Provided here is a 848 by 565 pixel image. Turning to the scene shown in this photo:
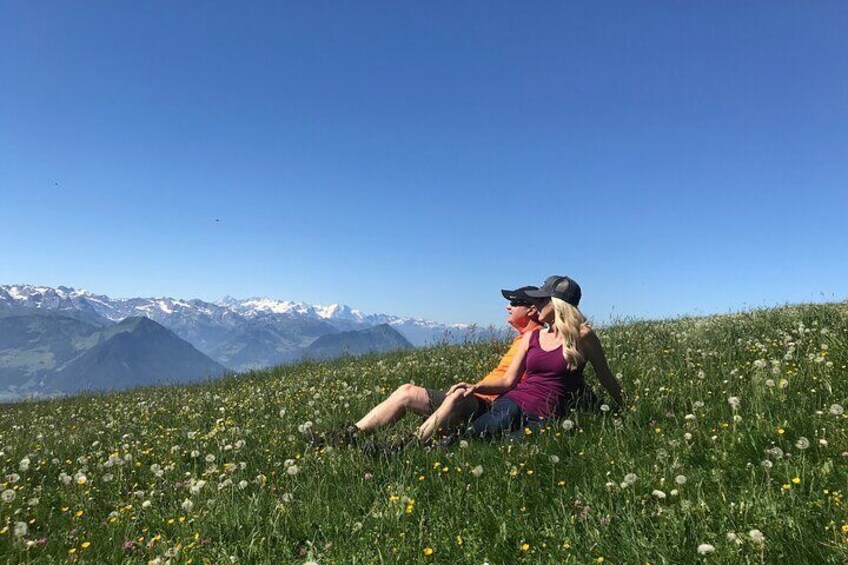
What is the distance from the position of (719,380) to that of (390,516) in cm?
435

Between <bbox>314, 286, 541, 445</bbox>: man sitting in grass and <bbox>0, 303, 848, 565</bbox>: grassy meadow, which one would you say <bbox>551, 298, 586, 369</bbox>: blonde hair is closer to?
<bbox>0, 303, 848, 565</bbox>: grassy meadow

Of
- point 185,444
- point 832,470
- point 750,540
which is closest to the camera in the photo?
point 750,540

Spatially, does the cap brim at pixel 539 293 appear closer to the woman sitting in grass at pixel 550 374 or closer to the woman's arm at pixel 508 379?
the woman sitting in grass at pixel 550 374

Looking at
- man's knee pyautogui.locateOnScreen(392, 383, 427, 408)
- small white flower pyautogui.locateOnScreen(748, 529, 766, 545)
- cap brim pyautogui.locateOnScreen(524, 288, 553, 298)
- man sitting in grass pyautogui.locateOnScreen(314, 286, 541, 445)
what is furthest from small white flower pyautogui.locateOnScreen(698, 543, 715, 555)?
man's knee pyautogui.locateOnScreen(392, 383, 427, 408)

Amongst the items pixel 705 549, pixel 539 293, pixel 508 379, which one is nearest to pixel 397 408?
pixel 508 379

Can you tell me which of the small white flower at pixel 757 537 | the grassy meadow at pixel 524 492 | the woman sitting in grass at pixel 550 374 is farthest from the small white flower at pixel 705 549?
the woman sitting in grass at pixel 550 374

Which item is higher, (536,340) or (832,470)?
(536,340)

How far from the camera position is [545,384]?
6.52 meters

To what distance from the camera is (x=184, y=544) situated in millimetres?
4125

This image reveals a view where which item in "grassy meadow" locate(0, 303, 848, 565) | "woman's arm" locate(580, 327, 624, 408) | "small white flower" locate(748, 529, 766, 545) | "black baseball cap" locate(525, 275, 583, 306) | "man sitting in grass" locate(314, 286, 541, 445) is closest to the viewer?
"small white flower" locate(748, 529, 766, 545)

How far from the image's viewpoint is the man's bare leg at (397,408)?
276 inches

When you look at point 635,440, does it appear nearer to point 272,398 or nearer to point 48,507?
point 48,507

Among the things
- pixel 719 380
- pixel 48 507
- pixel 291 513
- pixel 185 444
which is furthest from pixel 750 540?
pixel 185 444

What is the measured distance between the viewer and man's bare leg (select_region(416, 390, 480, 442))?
6.19 metres
